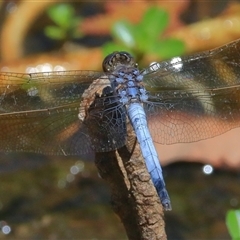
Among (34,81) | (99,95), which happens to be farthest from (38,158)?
(99,95)

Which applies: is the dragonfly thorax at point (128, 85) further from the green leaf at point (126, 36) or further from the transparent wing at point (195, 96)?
the green leaf at point (126, 36)

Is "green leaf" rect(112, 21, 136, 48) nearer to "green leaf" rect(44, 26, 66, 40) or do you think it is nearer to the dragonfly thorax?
"green leaf" rect(44, 26, 66, 40)

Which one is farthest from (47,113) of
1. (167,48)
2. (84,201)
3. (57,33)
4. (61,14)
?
(57,33)

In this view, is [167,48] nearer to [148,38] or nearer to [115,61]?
[148,38]

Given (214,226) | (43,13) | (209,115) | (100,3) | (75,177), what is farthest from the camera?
(100,3)

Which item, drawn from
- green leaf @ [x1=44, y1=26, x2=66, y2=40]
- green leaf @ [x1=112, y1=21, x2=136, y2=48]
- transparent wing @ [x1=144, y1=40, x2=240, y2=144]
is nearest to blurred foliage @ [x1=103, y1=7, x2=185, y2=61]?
green leaf @ [x1=112, y1=21, x2=136, y2=48]

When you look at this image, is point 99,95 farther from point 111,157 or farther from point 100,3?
point 100,3
